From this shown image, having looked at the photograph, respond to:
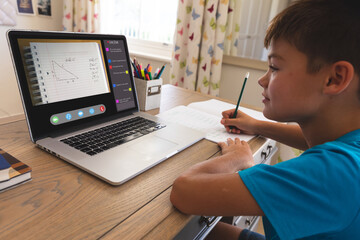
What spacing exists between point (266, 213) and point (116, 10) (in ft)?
9.17

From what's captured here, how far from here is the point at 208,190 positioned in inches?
20.8

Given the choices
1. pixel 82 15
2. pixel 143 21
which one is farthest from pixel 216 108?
pixel 82 15

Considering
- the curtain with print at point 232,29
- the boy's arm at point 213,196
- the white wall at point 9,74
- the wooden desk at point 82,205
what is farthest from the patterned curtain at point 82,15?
the boy's arm at point 213,196

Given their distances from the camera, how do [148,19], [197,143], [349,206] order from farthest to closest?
[148,19]
[197,143]
[349,206]

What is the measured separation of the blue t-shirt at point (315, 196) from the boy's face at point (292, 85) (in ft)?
0.43

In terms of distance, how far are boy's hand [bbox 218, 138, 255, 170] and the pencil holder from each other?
36cm

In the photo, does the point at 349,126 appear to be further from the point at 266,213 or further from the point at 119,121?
the point at 119,121

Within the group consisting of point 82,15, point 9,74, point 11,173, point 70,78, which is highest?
point 82,15

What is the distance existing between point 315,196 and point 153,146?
1.32ft

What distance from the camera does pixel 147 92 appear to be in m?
1.03

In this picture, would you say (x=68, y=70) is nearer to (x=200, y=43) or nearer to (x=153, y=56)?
(x=200, y=43)

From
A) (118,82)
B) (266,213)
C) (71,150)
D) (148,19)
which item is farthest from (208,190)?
(148,19)

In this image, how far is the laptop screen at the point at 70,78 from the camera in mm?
657

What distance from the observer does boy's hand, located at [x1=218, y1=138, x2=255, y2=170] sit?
0.70m
